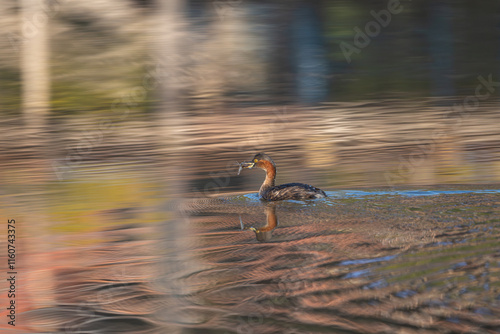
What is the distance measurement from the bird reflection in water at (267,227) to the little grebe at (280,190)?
0.20m

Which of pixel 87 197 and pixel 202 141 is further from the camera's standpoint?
pixel 202 141

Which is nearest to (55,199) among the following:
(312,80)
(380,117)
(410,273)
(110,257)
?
(110,257)

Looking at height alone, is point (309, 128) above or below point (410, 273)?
below

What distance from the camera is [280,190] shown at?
10320mm

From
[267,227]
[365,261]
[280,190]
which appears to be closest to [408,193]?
[280,190]

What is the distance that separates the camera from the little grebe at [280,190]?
32.7 ft

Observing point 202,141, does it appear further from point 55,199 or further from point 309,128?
point 55,199

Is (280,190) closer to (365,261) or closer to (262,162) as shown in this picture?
(262,162)

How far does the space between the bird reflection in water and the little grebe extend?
0.64 feet

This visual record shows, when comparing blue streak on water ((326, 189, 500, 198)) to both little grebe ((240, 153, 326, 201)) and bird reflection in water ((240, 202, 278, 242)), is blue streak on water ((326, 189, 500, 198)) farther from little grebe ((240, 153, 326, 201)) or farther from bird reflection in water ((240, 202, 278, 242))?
bird reflection in water ((240, 202, 278, 242))

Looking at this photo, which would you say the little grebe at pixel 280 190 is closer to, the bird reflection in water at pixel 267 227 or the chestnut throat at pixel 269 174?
the chestnut throat at pixel 269 174

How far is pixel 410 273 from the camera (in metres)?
6.56

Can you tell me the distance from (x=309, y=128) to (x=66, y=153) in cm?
554

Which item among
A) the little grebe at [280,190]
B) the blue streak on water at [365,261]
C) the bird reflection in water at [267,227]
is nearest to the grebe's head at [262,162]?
the little grebe at [280,190]
